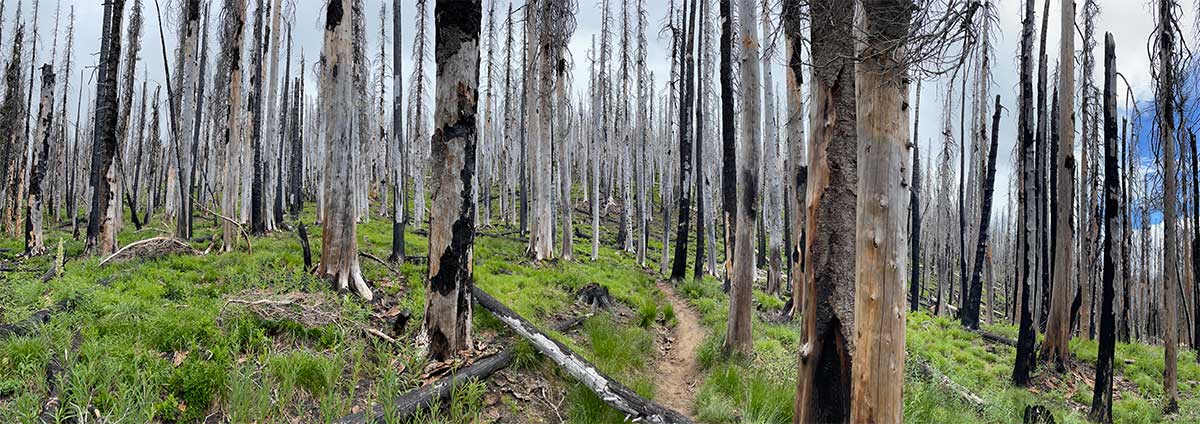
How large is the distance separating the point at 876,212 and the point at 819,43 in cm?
157

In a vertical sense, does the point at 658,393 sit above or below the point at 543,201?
below

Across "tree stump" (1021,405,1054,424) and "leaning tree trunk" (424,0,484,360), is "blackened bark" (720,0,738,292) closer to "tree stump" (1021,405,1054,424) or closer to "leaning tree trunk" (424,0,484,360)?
"tree stump" (1021,405,1054,424)

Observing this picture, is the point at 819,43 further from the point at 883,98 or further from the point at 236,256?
the point at 236,256

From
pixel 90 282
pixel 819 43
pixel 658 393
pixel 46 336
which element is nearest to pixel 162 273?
pixel 90 282

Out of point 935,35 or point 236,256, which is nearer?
point 935,35

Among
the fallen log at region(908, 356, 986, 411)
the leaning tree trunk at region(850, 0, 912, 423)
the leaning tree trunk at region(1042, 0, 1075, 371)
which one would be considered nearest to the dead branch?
the leaning tree trunk at region(850, 0, 912, 423)

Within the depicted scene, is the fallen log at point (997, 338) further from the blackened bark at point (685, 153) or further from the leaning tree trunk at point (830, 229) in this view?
the leaning tree trunk at point (830, 229)

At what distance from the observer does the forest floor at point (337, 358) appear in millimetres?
4004

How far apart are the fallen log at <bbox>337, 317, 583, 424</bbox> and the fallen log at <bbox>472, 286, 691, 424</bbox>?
0.33m

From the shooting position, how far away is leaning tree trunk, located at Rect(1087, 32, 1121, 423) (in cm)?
686

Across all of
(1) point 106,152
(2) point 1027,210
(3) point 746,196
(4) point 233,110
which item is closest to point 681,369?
(3) point 746,196

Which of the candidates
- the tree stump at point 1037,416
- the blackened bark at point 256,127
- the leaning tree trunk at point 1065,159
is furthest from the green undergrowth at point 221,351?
the leaning tree trunk at point 1065,159

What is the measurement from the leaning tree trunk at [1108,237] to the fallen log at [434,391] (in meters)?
7.24

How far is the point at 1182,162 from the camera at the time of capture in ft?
26.3
